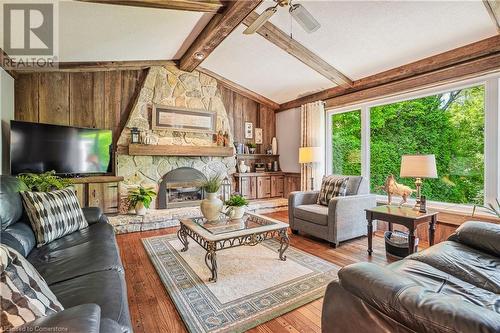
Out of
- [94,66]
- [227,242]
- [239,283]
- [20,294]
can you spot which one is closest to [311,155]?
[227,242]

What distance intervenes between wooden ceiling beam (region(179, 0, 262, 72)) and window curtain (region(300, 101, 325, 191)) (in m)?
2.35

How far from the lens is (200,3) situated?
274 centimetres

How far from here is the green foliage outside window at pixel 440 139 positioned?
120 inches

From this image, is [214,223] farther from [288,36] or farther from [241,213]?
[288,36]

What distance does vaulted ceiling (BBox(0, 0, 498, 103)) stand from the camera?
8.49 feet

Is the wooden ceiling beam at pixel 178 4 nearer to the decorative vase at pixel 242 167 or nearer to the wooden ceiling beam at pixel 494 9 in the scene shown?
the wooden ceiling beam at pixel 494 9

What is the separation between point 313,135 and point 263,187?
5.49 feet

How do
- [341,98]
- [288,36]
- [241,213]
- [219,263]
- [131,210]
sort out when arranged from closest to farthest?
[219,263], [241,213], [288,36], [131,210], [341,98]

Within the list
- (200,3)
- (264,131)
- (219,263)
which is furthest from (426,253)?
(264,131)

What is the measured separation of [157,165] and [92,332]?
165 inches

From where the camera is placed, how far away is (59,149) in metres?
3.56

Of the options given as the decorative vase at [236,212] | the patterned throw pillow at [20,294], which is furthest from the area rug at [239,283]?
the patterned throw pillow at [20,294]

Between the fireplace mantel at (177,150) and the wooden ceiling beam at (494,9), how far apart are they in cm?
411

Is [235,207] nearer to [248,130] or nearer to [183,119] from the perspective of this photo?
[183,119]
